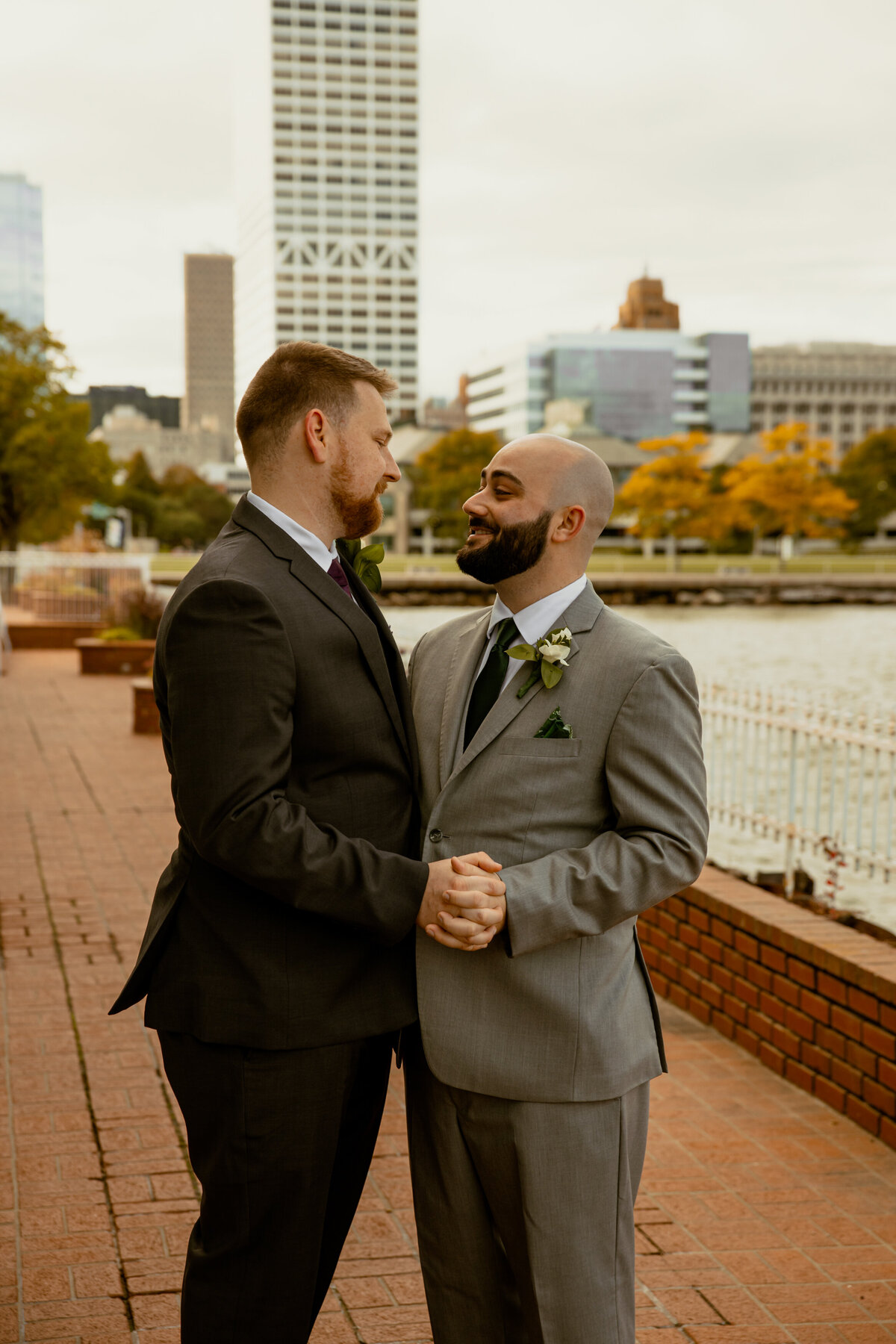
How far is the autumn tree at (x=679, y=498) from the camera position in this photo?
81.9 m

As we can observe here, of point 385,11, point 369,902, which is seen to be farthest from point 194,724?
point 385,11

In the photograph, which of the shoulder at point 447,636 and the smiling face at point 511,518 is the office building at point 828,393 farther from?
the smiling face at point 511,518

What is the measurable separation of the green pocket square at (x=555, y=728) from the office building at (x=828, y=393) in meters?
155

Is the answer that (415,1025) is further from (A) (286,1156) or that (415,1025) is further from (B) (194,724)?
(B) (194,724)

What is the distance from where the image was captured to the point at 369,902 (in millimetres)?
2021

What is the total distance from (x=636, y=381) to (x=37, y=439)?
121533 millimetres

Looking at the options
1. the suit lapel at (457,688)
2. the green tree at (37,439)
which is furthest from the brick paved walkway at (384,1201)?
the green tree at (37,439)

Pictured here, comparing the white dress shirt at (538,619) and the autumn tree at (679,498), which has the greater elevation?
the autumn tree at (679,498)

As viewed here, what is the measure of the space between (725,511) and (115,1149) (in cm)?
A: 8212

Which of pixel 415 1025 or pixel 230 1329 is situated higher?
pixel 415 1025

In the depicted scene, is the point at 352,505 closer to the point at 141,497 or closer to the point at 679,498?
the point at 679,498

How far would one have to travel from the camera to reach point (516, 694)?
2.26m

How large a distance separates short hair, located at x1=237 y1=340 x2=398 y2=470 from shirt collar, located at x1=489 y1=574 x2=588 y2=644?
0.47 meters

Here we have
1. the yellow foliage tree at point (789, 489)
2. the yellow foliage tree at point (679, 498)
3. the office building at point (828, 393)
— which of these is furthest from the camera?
the office building at point (828, 393)
